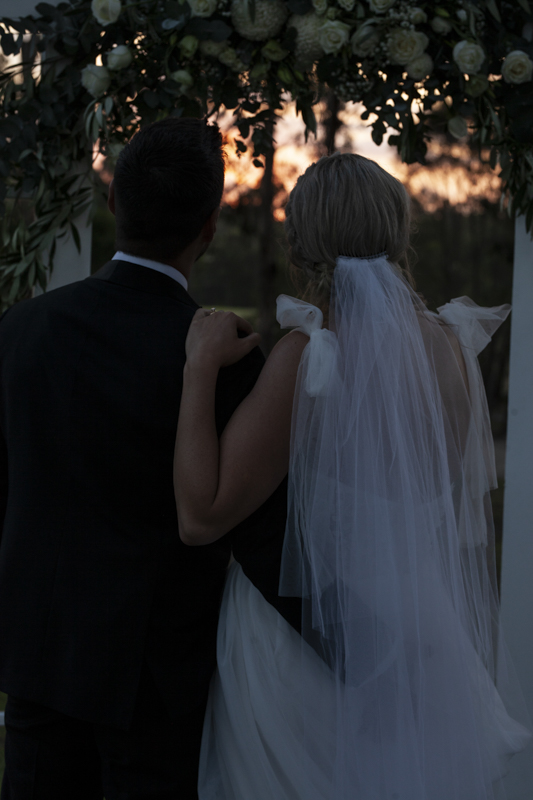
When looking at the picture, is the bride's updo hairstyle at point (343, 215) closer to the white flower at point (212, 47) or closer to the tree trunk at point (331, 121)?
the white flower at point (212, 47)

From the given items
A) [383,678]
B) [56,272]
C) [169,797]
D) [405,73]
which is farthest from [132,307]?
[405,73]

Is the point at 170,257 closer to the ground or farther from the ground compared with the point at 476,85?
closer to the ground

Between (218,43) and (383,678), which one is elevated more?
(218,43)

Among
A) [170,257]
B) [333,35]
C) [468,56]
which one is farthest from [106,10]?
[170,257]

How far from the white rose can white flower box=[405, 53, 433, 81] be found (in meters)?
0.08

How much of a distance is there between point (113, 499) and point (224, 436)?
25cm

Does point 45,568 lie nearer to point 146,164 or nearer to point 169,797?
point 169,797

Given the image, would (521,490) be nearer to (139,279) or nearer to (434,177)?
(139,279)

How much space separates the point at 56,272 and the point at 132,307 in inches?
48.1

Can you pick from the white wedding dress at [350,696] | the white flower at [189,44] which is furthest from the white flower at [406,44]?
the white wedding dress at [350,696]

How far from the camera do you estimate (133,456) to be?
1.28 meters

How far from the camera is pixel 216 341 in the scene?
48.3 inches

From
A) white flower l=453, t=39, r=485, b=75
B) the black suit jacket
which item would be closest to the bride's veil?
the black suit jacket

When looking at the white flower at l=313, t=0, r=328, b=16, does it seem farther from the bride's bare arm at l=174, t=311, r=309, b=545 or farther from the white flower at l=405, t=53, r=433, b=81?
the bride's bare arm at l=174, t=311, r=309, b=545
